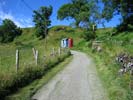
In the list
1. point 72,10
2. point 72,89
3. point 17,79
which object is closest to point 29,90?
point 17,79

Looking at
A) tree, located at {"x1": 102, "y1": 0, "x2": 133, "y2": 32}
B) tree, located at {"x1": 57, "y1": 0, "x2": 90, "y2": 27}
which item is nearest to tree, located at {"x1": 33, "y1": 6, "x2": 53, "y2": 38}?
tree, located at {"x1": 57, "y1": 0, "x2": 90, "y2": 27}

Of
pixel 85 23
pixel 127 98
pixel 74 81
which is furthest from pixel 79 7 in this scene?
pixel 127 98

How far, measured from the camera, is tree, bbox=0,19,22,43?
462 ft

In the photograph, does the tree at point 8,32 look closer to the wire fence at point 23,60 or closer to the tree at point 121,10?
the tree at point 121,10

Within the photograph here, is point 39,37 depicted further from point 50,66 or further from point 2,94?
point 2,94

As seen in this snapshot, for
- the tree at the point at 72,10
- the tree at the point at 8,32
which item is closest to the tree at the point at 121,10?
the tree at the point at 72,10

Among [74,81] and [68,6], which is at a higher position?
[68,6]

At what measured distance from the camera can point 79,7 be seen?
9944 centimetres

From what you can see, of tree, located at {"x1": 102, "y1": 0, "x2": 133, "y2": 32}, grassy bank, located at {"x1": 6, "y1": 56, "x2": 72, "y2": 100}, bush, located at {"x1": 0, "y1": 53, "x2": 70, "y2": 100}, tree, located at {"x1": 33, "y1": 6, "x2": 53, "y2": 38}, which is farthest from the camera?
tree, located at {"x1": 33, "y1": 6, "x2": 53, "y2": 38}

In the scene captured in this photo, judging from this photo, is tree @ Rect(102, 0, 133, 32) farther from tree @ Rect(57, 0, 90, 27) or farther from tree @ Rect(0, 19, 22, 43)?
tree @ Rect(0, 19, 22, 43)

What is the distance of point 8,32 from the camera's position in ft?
472

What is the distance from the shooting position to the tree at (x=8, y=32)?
141 meters

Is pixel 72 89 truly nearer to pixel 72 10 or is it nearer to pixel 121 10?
pixel 121 10

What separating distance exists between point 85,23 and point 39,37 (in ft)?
140
